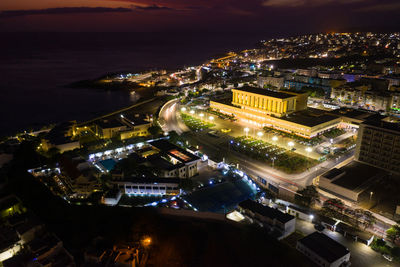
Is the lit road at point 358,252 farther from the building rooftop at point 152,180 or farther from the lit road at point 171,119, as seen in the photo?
the lit road at point 171,119

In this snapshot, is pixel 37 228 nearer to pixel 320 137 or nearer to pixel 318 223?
pixel 318 223

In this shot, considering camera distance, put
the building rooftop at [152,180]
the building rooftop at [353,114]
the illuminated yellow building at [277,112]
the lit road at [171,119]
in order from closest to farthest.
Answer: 1. the building rooftop at [152,180]
2. the illuminated yellow building at [277,112]
3. the building rooftop at [353,114]
4. the lit road at [171,119]

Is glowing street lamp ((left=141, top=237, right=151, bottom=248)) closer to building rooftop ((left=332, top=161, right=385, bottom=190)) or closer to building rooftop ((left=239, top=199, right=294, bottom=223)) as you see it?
building rooftop ((left=239, top=199, right=294, bottom=223))

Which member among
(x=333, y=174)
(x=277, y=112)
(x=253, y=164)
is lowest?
(x=253, y=164)

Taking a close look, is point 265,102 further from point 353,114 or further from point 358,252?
point 358,252

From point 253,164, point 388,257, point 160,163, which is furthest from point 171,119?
point 388,257

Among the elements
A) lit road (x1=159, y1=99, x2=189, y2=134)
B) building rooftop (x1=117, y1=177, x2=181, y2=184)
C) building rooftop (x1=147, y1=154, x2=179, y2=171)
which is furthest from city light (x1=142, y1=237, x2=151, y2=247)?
lit road (x1=159, y1=99, x2=189, y2=134)

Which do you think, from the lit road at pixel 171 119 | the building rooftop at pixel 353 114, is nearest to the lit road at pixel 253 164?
the lit road at pixel 171 119
